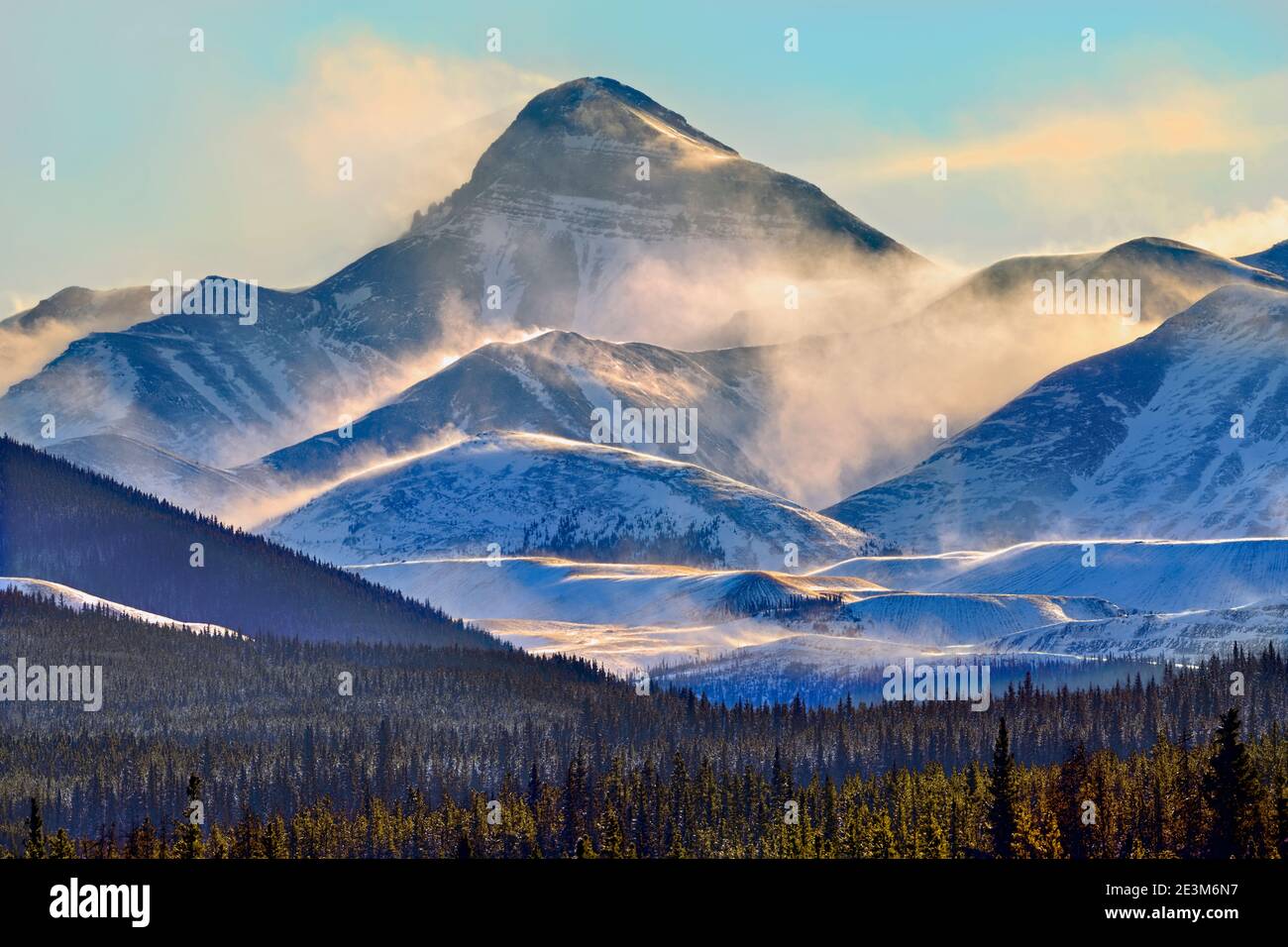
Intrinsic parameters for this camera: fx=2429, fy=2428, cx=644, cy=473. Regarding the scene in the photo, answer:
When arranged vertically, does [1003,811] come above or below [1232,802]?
below

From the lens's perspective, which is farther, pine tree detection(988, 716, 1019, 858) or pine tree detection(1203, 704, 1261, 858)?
pine tree detection(988, 716, 1019, 858)

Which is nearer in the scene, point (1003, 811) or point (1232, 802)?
point (1232, 802)

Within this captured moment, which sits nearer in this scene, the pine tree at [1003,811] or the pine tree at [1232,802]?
the pine tree at [1232,802]
